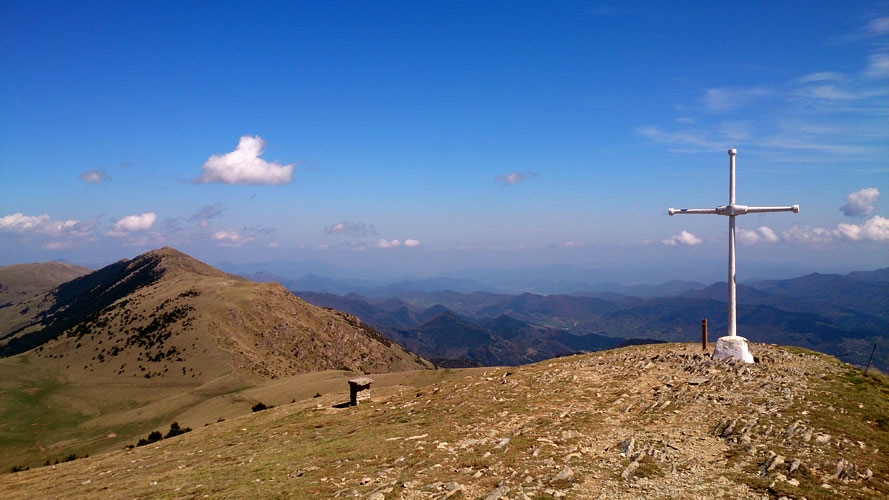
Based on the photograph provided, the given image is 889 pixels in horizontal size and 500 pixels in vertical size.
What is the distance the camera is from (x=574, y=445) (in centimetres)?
1441

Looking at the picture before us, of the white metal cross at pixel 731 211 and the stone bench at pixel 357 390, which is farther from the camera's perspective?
the stone bench at pixel 357 390

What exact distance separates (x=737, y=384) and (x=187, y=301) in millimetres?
108718

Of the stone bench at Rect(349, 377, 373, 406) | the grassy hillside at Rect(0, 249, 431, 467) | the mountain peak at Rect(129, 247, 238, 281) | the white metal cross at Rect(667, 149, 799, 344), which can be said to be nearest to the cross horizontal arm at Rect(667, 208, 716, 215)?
the white metal cross at Rect(667, 149, 799, 344)

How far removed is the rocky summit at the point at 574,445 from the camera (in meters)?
11.8

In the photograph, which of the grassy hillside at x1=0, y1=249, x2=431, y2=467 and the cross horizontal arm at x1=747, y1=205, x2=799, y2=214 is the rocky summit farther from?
the grassy hillside at x1=0, y1=249, x2=431, y2=467

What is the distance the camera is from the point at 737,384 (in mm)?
18875

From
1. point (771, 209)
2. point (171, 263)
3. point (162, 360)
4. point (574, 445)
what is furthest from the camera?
point (171, 263)

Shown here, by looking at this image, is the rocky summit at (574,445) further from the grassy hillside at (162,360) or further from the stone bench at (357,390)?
the grassy hillside at (162,360)

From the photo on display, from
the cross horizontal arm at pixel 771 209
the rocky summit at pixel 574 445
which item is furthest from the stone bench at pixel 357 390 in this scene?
the cross horizontal arm at pixel 771 209

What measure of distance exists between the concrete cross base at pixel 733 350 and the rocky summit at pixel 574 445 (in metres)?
0.70

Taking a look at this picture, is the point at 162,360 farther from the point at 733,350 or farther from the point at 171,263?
the point at 171,263

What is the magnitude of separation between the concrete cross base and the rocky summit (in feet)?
2.28

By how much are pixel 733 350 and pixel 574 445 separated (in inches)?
468

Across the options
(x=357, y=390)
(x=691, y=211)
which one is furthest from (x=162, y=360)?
(x=691, y=211)
